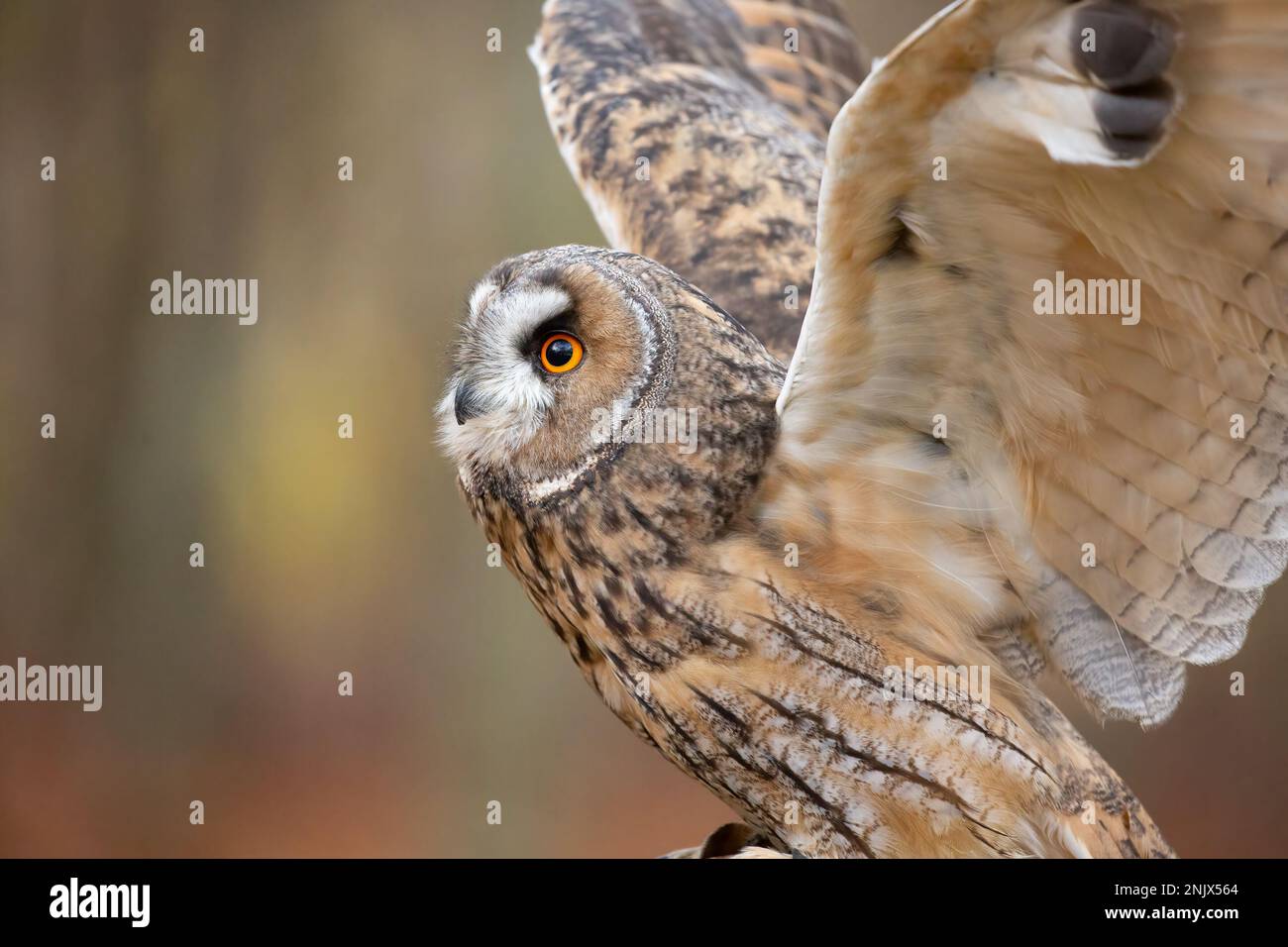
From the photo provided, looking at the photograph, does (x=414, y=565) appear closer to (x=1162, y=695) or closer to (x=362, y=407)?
(x=362, y=407)

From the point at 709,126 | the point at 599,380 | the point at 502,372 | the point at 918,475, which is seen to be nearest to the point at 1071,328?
the point at 918,475

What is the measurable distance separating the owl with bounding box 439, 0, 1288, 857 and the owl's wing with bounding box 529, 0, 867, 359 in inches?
20.0

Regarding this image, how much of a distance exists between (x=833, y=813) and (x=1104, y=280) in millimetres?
623

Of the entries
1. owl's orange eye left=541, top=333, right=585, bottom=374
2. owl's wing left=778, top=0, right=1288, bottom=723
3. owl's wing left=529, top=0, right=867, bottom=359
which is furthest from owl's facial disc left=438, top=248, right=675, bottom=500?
owl's wing left=529, top=0, right=867, bottom=359

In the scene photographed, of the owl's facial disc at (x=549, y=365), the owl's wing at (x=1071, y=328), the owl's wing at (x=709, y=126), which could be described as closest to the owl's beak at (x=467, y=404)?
the owl's facial disc at (x=549, y=365)

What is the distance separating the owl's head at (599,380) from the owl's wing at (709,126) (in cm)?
51

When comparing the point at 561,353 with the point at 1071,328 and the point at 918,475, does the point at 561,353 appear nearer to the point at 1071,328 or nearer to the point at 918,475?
the point at 918,475

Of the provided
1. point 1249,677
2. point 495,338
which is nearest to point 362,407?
point 495,338

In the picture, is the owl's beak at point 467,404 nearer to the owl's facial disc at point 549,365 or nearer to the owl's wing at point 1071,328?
→ the owl's facial disc at point 549,365

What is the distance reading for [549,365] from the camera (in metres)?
1.27

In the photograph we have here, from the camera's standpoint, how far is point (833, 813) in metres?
1.26

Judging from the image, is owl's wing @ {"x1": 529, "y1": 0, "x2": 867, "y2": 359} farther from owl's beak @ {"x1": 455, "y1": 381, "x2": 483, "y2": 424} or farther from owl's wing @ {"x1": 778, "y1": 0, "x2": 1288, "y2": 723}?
owl's beak @ {"x1": 455, "y1": 381, "x2": 483, "y2": 424}

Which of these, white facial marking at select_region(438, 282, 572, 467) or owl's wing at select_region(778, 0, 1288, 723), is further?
white facial marking at select_region(438, 282, 572, 467)

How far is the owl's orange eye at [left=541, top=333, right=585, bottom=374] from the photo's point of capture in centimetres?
126
